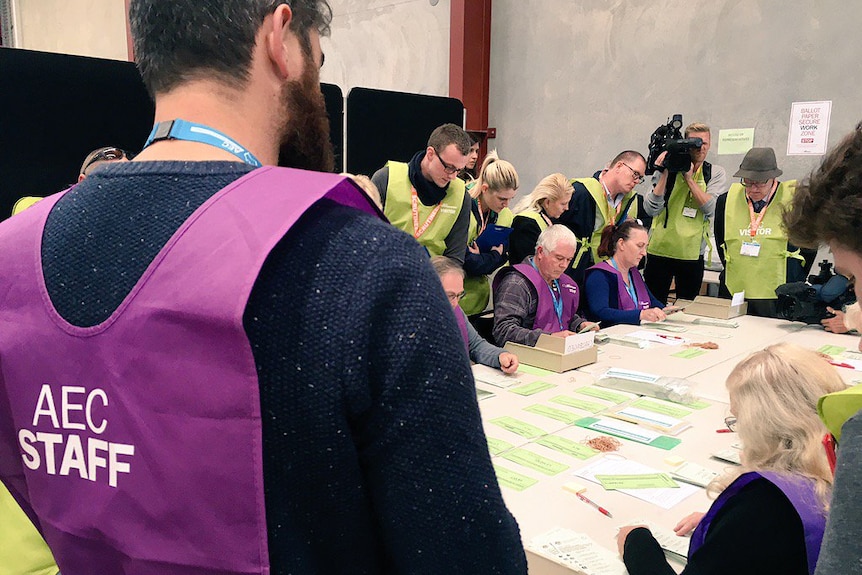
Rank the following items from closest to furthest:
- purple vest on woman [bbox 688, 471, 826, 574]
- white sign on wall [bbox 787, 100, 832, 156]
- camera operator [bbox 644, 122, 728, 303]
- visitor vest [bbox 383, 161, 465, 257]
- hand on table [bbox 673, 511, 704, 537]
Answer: purple vest on woman [bbox 688, 471, 826, 574] → hand on table [bbox 673, 511, 704, 537] → visitor vest [bbox 383, 161, 465, 257] → camera operator [bbox 644, 122, 728, 303] → white sign on wall [bbox 787, 100, 832, 156]

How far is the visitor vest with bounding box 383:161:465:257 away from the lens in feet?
11.0

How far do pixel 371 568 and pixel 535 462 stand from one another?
48.0 inches

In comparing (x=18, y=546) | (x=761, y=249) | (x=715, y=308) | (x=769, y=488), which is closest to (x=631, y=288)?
(x=715, y=308)

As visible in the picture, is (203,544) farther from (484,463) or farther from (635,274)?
(635,274)

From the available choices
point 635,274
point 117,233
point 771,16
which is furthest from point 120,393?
point 771,16

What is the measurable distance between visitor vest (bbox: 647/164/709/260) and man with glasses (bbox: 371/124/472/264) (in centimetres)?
155

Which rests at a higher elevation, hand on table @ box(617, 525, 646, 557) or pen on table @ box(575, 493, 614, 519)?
hand on table @ box(617, 525, 646, 557)

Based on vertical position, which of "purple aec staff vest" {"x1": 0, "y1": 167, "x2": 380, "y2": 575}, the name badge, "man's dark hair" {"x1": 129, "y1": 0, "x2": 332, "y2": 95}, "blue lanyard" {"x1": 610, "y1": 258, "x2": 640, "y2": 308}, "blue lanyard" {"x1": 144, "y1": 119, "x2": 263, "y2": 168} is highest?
"man's dark hair" {"x1": 129, "y1": 0, "x2": 332, "y2": 95}

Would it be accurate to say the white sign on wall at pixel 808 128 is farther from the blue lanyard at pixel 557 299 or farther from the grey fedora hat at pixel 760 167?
the blue lanyard at pixel 557 299

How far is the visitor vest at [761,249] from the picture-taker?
373 centimetres

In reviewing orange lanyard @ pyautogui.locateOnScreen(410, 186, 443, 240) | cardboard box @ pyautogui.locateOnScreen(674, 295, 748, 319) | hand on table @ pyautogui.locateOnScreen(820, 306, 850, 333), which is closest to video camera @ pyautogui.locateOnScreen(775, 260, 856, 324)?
hand on table @ pyautogui.locateOnScreen(820, 306, 850, 333)

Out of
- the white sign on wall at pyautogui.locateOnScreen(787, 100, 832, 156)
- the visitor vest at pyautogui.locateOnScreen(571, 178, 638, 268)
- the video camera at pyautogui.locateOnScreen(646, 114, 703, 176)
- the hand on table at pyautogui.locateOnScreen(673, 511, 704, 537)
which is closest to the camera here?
the hand on table at pyautogui.locateOnScreen(673, 511, 704, 537)

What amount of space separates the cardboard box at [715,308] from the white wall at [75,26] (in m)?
7.96

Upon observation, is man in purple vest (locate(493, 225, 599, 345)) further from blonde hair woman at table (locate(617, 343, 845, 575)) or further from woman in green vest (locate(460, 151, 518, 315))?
blonde hair woman at table (locate(617, 343, 845, 575))
